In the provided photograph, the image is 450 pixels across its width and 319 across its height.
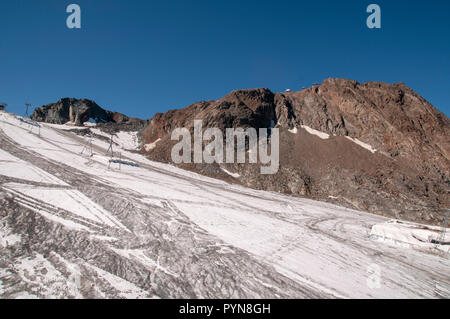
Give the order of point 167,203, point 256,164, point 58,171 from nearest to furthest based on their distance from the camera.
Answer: point 167,203
point 58,171
point 256,164

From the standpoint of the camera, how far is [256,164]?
32938 mm

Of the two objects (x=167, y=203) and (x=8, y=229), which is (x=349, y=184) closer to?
(x=167, y=203)

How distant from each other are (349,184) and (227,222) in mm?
23661

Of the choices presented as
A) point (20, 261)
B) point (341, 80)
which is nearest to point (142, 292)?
point (20, 261)

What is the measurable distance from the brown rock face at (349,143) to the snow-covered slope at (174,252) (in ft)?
48.1

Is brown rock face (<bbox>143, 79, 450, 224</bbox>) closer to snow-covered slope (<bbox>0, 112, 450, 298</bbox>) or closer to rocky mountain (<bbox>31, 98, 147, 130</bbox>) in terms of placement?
snow-covered slope (<bbox>0, 112, 450, 298</bbox>)

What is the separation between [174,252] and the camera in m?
7.78

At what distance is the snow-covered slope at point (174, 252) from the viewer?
5.88 meters
